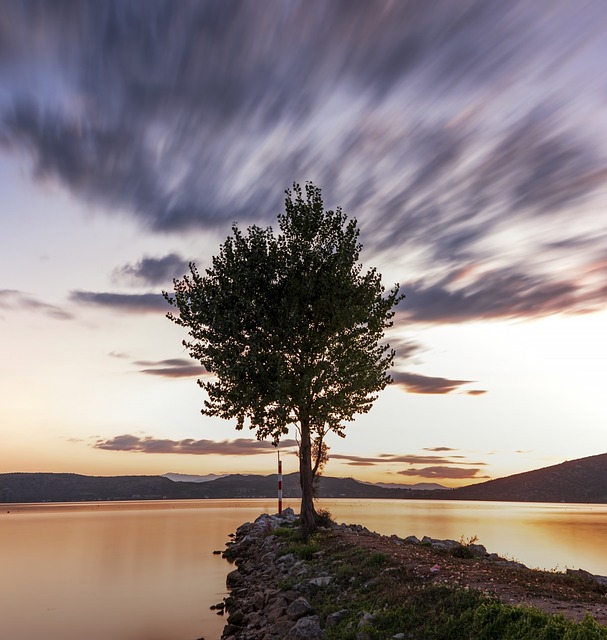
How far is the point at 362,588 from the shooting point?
20344 millimetres

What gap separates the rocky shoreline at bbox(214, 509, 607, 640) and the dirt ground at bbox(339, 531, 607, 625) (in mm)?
26

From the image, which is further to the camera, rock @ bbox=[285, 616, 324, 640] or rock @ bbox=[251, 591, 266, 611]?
rock @ bbox=[251, 591, 266, 611]

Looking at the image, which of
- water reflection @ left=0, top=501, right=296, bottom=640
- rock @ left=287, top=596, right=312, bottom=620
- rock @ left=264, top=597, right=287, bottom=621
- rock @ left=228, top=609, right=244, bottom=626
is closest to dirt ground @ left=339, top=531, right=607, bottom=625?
rock @ left=287, top=596, right=312, bottom=620

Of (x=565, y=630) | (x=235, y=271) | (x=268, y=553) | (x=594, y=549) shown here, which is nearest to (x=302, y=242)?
(x=235, y=271)

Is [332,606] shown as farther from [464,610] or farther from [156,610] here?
[156,610]

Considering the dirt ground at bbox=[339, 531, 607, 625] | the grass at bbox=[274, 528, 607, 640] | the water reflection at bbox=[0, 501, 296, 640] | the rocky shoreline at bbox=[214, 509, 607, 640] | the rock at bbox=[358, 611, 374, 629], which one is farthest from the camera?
the water reflection at bbox=[0, 501, 296, 640]

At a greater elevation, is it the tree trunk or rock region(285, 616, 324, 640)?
the tree trunk

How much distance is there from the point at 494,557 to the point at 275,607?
13.2m

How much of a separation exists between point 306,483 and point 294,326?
10272 mm

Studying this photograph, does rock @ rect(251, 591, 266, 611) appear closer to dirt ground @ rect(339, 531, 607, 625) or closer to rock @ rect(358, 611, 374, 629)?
dirt ground @ rect(339, 531, 607, 625)

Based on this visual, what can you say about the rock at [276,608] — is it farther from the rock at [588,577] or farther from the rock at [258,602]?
the rock at [588,577]

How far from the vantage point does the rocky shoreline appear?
16.7m

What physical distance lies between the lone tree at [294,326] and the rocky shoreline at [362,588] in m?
7.90

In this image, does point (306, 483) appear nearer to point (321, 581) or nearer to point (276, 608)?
point (321, 581)
